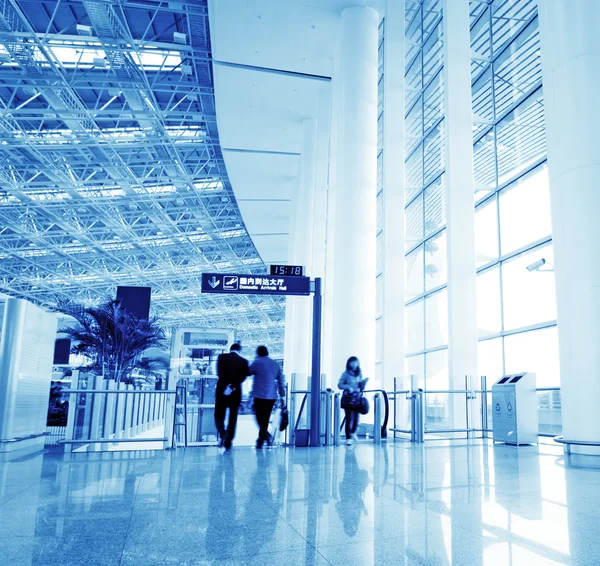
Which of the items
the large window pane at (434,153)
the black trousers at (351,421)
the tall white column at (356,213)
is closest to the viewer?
the black trousers at (351,421)

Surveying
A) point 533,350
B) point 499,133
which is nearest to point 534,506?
point 533,350

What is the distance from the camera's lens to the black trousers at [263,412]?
848cm

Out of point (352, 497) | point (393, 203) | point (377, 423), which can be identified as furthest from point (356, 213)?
point (352, 497)

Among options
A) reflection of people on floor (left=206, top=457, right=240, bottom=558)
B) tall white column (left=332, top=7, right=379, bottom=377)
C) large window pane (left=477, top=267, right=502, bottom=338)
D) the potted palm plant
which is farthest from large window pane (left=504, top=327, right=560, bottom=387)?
the potted palm plant

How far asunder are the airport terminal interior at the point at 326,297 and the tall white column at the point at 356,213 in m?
0.07

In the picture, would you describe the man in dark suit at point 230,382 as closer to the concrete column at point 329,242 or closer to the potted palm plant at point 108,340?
the concrete column at point 329,242

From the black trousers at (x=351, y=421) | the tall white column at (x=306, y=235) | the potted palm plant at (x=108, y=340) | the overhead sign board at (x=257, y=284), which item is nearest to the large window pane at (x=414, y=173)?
the tall white column at (x=306, y=235)

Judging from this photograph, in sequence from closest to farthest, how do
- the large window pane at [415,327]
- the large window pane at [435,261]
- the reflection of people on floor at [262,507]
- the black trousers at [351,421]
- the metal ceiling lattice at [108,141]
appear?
the reflection of people on floor at [262,507] → the black trousers at [351,421] → the metal ceiling lattice at [108,141] → the large window pane at [435,261] → the large window pane at [415,327]

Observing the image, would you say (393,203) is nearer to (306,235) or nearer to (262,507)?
(306,235)

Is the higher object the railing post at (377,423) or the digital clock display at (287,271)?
the digital clock display at (287,271)

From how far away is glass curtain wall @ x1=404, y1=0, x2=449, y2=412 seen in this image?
1884 cm

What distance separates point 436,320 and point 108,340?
11740 mm

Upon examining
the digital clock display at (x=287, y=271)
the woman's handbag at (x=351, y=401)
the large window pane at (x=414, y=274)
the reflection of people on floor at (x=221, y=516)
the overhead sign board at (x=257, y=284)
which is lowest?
the reflection of people on floor at (x=221, y=516)

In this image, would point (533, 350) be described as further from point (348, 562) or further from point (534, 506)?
point (348, 562)
